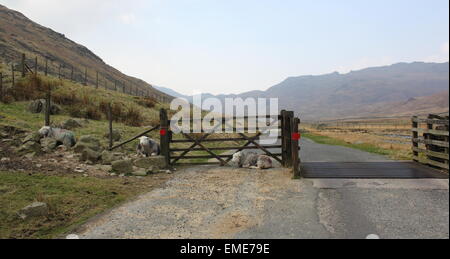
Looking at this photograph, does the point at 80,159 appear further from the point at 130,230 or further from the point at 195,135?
the point at 195,135

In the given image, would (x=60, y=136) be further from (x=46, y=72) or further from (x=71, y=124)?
(x=46, y=72)

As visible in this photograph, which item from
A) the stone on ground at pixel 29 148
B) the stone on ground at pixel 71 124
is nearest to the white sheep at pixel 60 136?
the stone on ground at pixel 29 148

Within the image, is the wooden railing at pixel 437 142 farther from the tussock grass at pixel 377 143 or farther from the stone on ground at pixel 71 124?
the stone on ground at pixel 71 124

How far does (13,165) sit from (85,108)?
42.6 feet

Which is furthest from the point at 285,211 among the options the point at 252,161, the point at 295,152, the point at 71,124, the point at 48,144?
the point at 71,124

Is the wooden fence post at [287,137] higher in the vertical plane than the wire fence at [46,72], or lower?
lower

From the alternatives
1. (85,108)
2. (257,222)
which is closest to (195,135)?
(85,108)

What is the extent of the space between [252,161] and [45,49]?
84.4 m

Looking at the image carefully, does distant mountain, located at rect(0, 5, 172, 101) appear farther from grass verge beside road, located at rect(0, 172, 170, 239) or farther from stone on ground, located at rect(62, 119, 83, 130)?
grass verge beside road, located at rect(0, 172, 170, 239)

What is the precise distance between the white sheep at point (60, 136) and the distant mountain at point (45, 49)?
147 feet

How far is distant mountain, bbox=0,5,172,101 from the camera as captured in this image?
197 feet

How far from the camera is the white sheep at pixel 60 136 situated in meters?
12.6

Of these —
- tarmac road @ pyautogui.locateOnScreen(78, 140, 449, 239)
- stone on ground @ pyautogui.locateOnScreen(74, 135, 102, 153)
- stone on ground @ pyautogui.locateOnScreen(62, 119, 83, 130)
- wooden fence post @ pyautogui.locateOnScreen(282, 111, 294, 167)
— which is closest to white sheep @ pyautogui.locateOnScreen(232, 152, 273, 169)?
wooden fence post @ pyautogui.locateOnScreen(282, 111, 294, 167)

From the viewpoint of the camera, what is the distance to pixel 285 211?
6.63 meters
